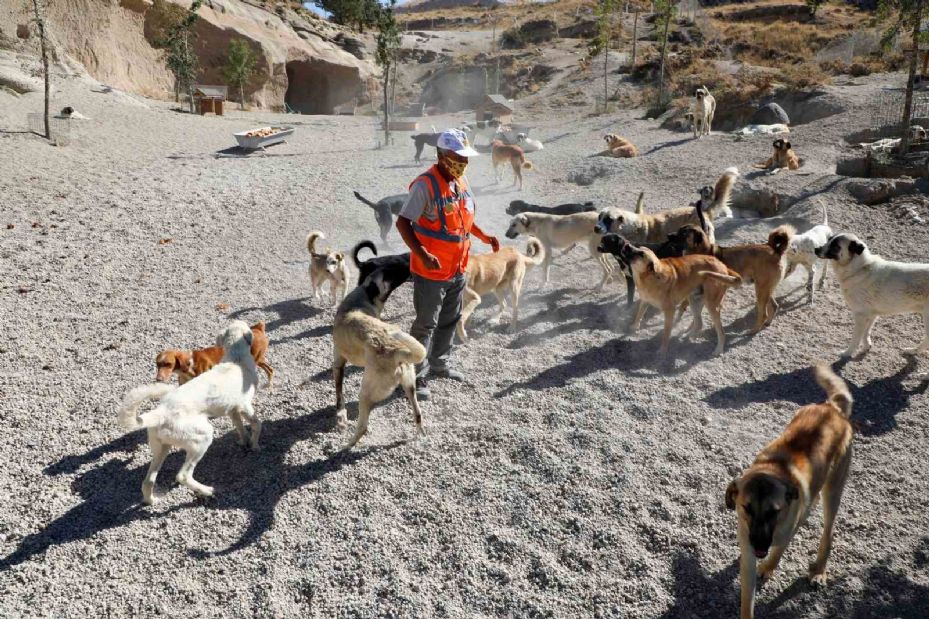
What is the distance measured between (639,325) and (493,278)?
1982 mm

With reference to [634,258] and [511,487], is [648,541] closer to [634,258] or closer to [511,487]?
[511,487]

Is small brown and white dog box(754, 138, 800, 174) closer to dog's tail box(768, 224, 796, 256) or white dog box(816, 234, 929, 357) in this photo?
dog's tail box(768, 224, 796, 256)

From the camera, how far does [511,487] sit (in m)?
4.40

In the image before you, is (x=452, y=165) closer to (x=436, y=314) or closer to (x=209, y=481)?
(x=436, y=314)

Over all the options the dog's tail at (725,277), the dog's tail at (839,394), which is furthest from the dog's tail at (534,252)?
the dog's tail at (839,394)

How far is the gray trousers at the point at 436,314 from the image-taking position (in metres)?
5.21

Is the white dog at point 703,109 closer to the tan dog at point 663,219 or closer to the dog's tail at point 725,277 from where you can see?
the tan dog at point 663,219

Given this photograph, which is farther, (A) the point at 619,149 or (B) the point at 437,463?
(A) the point at 619,149

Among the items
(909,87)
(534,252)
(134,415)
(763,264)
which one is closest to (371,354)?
(134,415)

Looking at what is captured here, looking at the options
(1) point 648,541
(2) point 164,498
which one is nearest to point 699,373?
(1) point 648,541

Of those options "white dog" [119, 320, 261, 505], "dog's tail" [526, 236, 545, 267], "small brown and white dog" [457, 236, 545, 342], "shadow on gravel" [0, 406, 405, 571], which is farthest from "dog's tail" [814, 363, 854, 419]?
"white dog" [119, 320, 261, 505]

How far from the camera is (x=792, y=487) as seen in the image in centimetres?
318

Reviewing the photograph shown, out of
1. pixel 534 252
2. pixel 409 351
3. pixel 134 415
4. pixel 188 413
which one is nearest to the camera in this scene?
pixel 134 415

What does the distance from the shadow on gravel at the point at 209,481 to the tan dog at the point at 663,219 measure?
5226 mm
